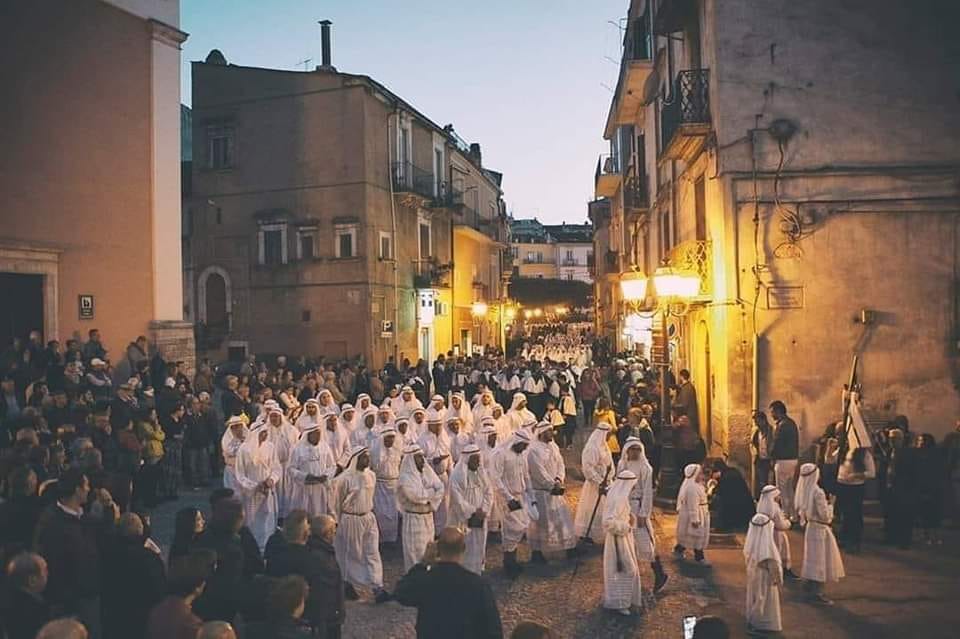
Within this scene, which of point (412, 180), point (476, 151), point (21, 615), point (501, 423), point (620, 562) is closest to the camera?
point (21, 615)

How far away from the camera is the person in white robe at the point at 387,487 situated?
11.8 meters

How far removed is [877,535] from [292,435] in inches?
347

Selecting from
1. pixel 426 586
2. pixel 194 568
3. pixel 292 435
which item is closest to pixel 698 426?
pixel 292 435

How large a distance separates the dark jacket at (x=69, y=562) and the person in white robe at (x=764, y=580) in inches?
242

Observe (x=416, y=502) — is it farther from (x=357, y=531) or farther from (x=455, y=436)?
(x=455, y=436)

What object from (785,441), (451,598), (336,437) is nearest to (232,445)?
(336,437)

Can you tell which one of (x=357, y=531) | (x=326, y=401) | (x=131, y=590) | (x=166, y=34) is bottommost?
(x=357, y=531)

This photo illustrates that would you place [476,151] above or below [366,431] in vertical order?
above

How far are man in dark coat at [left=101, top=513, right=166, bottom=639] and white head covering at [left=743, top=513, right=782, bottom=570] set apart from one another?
5.65m

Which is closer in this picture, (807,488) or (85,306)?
(807,488)

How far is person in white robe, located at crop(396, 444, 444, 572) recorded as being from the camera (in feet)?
32.1

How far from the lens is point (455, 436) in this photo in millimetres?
13781

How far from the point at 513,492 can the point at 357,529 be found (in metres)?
2.34

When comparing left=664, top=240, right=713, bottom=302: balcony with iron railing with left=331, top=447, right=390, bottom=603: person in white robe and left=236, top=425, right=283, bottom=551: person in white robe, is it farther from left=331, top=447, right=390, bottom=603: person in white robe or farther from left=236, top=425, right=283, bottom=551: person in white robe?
left=236, top=425, right=283, bottom=551: person in white robe
